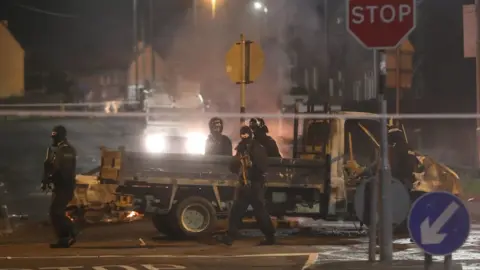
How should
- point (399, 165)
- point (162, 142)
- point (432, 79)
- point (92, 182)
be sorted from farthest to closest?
point (432, 79)
point (162, 142)
point (92, 182)
point (399, 165)

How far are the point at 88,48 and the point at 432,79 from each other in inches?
797

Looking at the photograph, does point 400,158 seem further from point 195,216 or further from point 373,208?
point 373,208

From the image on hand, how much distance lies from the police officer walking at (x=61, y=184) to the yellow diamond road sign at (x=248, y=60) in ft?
10.9

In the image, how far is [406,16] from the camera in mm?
7891

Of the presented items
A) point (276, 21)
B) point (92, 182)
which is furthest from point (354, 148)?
point (276, 21)

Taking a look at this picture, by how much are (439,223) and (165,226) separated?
19.4 feet

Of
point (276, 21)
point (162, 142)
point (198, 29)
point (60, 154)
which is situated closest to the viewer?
point (60, 154)

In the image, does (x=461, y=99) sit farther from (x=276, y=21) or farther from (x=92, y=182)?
(x=92, y=182)

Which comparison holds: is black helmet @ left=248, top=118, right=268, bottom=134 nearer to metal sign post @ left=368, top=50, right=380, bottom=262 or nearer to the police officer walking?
the police officer walking

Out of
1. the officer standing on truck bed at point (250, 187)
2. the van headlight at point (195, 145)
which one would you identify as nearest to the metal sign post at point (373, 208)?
the officer standing on truck bed at point (250, 187)

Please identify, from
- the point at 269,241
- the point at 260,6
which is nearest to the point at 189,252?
the point at 269,241

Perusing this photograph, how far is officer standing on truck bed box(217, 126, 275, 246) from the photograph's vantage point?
410 inches

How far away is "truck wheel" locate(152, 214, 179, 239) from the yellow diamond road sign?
2650mm

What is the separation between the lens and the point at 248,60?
12.6 metres
